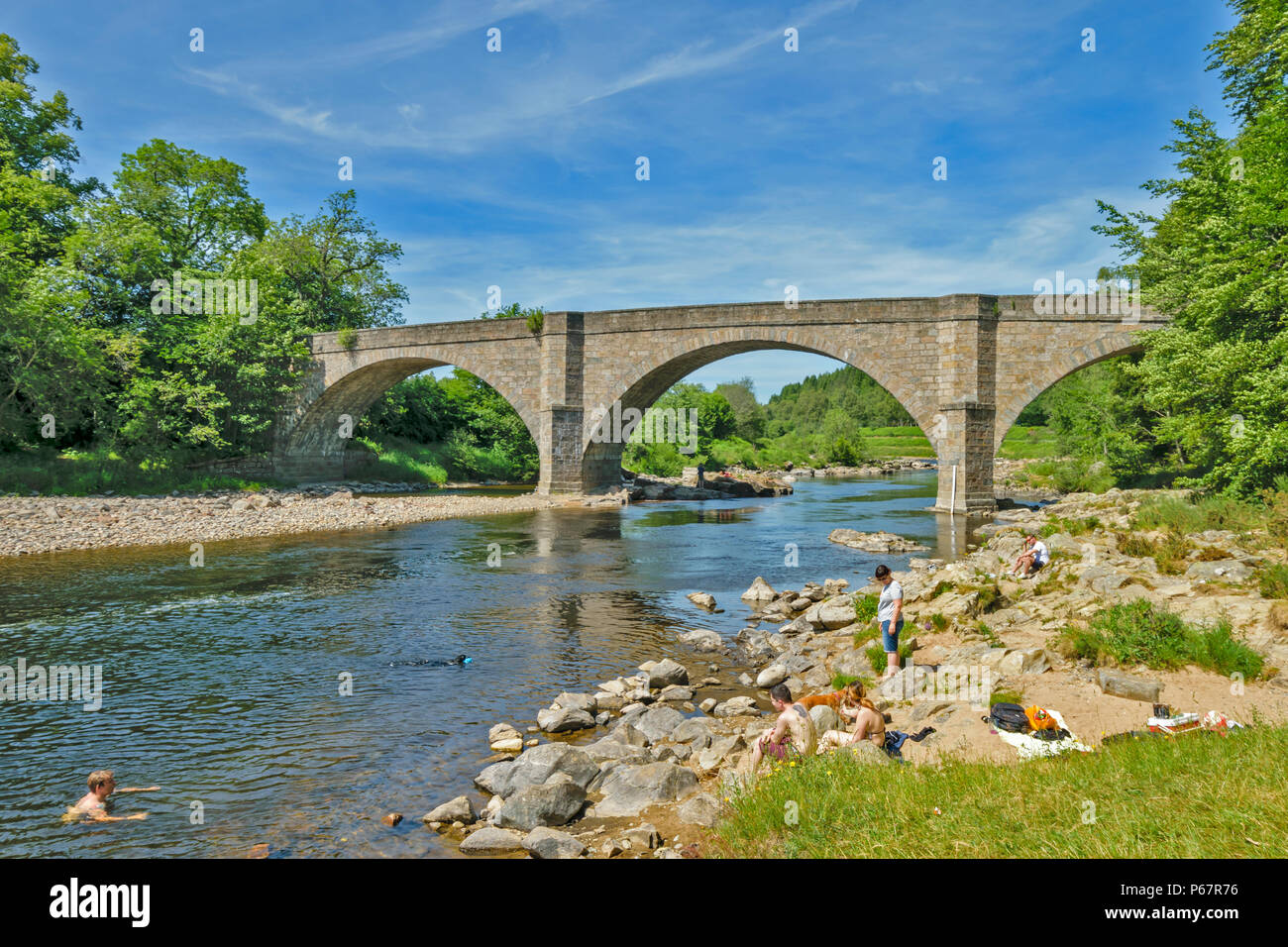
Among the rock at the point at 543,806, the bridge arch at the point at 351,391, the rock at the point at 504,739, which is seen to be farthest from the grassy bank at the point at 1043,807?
the bridge arch at the point at 351,391

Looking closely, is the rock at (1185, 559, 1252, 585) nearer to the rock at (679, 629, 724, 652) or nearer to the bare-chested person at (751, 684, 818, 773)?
the rock at (679, 629, 724, 652)

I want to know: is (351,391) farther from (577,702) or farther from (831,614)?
(577,702)

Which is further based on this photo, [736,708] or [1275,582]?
[1275,582]

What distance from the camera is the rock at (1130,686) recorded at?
7496mm

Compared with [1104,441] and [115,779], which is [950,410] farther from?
[115,779]

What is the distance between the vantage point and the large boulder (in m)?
15.2

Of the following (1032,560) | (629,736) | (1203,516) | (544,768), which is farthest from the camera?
(1203,516)

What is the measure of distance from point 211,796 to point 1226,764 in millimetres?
7828

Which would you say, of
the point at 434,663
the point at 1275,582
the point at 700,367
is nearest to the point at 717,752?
the point at 434,663

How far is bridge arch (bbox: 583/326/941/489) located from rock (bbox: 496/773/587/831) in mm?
26080

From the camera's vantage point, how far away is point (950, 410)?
2933 centimetres

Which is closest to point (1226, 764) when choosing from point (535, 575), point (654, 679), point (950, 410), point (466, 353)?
point (654, 679)

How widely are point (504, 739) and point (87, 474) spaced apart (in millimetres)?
28320

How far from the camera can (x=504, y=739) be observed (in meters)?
7.78
